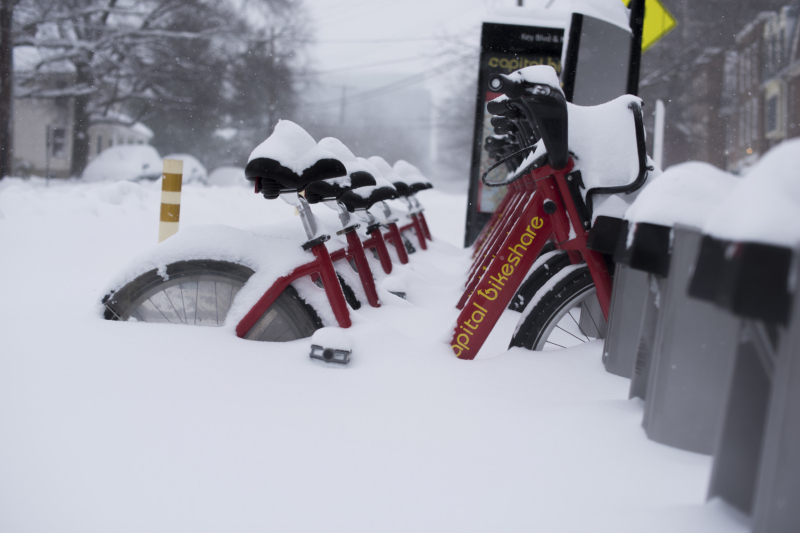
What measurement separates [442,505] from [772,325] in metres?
0.75

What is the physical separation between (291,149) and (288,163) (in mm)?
88

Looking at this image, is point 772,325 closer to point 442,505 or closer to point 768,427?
point 768,427

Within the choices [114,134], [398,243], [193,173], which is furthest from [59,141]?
[398,243]

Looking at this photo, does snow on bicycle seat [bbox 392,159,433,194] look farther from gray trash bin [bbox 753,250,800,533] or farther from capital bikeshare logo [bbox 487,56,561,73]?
gray trash bin [bbox 753,250,800,533]

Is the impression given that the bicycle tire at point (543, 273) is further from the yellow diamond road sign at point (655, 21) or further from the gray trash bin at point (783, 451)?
the yellow diamond road sign at point (655, 21)

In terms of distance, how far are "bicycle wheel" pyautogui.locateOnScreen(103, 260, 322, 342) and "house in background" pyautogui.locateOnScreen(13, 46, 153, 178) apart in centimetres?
1331

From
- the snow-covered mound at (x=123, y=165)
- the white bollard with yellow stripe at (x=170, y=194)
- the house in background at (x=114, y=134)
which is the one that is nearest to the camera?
the white bollard with yellow stripe at (x=170, y=194)

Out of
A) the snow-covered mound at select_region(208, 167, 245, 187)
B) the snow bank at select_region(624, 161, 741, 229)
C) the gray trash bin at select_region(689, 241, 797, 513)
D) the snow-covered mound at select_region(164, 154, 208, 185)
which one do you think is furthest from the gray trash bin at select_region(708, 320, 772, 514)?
the snow-covered mound at select_region(164, 154, 208, 185)

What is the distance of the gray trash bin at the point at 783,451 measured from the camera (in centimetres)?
94

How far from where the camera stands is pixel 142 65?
19.0 metres

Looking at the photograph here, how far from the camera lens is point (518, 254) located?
7.02 feet

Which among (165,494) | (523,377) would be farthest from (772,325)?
(165,494)

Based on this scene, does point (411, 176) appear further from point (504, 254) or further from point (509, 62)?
point (504, 254)

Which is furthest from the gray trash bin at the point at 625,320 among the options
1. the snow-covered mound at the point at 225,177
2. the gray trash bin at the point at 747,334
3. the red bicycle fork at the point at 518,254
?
the snow-covered mound at the point at 225,177
